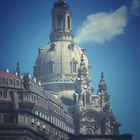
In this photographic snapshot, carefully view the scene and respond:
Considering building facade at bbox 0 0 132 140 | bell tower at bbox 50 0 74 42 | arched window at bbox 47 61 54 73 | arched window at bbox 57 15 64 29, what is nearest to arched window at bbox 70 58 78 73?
A: building facade at bbox 0 0 132 140

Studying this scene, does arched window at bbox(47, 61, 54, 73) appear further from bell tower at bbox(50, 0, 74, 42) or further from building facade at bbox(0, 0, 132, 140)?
bell tower at bbox(50, 0, 74, 42)

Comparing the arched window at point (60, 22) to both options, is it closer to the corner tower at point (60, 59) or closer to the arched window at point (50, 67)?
the corner tower at point (60, 59)

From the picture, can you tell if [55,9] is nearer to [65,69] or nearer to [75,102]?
[65,69]

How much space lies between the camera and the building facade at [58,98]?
71.1m

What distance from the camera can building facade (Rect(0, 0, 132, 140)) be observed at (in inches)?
2800

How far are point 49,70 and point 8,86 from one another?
31.6 meters

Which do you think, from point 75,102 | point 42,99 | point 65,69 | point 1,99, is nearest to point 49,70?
point 65,69

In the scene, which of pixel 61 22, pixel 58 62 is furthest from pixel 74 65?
pixel 61 22

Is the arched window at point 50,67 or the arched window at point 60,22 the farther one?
the arched window at point 60,22

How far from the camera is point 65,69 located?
122m

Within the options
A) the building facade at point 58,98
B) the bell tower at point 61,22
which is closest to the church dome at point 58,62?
the building facade at point 58,98

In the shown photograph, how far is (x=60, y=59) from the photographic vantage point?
122 metres

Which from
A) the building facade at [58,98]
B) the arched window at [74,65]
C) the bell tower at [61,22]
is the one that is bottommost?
the building facade at [58,98]

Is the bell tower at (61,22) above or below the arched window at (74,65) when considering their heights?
above
